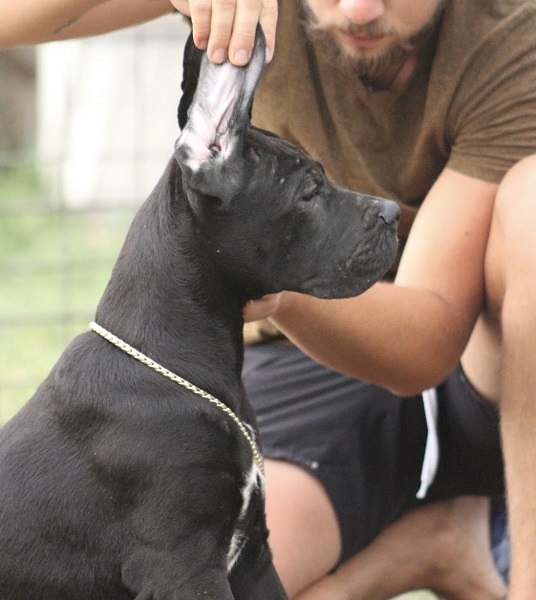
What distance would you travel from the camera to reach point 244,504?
2.23 metres

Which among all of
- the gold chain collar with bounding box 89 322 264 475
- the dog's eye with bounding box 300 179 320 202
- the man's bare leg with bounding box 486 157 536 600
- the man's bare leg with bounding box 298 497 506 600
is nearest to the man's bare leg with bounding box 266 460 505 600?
the man's bare leg with bounding box 298 497 506 600

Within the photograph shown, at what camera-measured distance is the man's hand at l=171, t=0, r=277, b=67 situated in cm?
205

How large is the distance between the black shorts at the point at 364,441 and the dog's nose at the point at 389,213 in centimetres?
79

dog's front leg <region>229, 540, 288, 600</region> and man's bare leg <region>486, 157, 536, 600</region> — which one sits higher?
man's bare leg <region>486, 157, 536, 600</region>

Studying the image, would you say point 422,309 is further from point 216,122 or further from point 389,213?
point 216,122

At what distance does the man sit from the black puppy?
0.17 metres

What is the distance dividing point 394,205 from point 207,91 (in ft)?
1.64

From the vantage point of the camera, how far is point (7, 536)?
2201 mm

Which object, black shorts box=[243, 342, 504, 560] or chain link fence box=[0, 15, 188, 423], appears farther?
chain link fence box=[0, 15, 188, 423]

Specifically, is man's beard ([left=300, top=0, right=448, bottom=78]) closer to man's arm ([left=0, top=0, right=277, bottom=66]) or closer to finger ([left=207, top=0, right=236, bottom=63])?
man's arm ([left=0, top=0, right=277, bottom=66])

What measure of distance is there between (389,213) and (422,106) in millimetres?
648

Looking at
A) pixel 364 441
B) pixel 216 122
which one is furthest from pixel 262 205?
pixel 364 441

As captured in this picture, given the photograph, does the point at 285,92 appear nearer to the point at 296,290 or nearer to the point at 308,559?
the point at 296,290

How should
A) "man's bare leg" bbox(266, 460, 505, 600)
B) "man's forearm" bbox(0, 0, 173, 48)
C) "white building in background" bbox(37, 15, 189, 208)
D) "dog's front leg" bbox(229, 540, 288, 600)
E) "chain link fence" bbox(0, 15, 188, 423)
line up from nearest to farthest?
1. "dog's front leg" bbox(229, 540, 288, 600)
2. "man's forearm" bbox(0, 0, 173, 48)
3. "man's bare leg" bbox(266, 460, 505, 600)
4. "chain link fence" bbox(0, 15, 188, 423)
5. "white building in background" bbox(37, 15, 189, 208)
